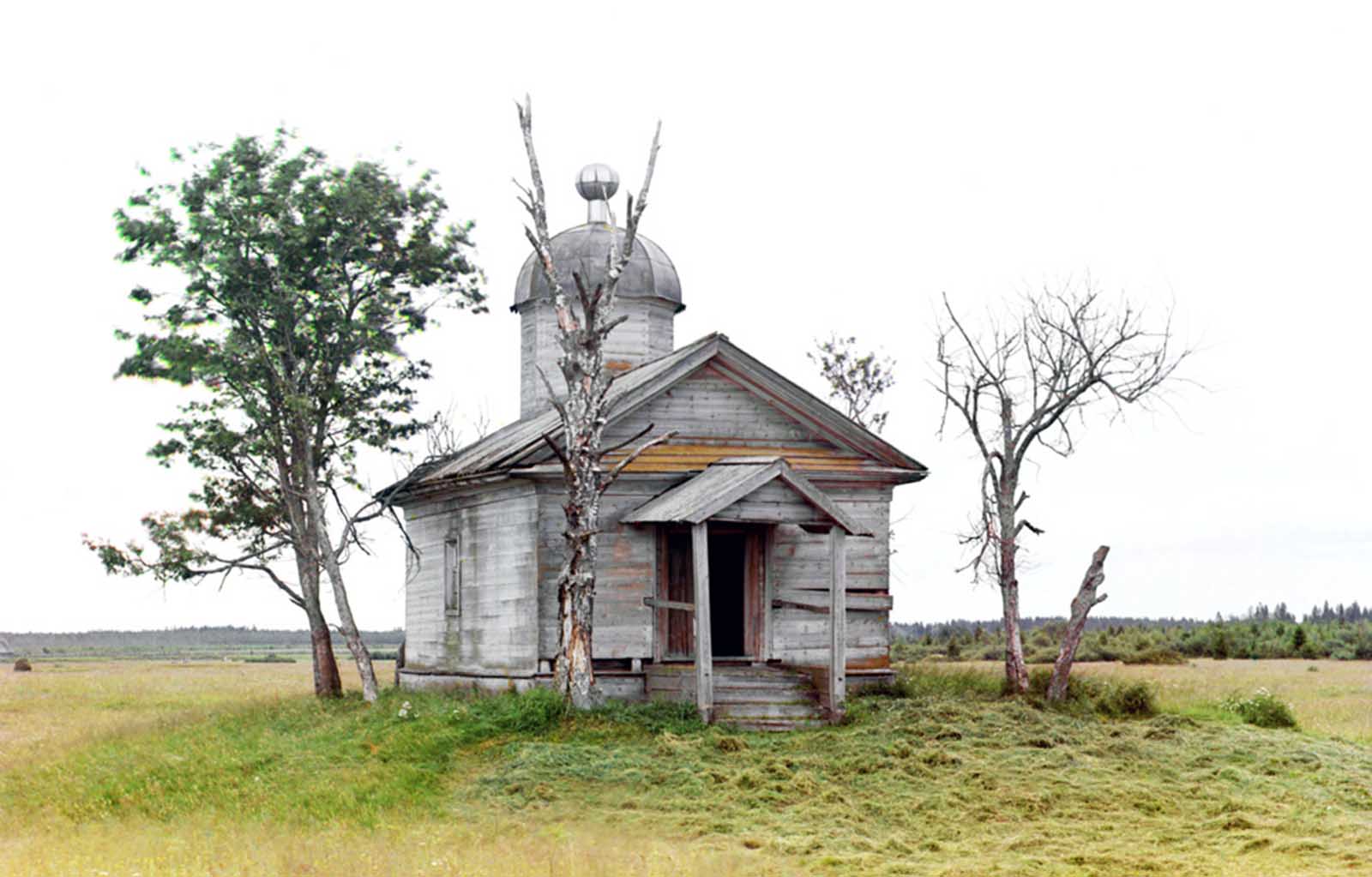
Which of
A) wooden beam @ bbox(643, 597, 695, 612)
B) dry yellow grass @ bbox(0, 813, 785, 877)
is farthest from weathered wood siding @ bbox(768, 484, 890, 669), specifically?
dry yellow grass @ bbox(0, 813, 785, 877)

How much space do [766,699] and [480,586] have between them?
5.83m

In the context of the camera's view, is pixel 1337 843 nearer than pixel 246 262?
Yes

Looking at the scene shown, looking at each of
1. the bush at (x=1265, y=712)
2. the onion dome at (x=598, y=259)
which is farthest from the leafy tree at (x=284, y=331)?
the bush at (x=1265, y=712)

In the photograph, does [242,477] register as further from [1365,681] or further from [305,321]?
[1365,681]

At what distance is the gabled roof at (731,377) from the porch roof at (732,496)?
184cm

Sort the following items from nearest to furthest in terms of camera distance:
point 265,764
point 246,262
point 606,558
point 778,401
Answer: point 265,764 < point 606,558 < point 778,401 < point 246,262

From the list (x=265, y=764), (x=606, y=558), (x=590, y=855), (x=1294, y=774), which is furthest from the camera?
(x=606, y=558)

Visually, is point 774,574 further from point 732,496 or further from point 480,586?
point 480,586

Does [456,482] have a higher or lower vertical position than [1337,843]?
higher

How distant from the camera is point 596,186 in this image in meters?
32.7

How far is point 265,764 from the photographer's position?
69.6 ft

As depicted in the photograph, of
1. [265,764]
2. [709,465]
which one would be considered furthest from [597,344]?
[265,764]

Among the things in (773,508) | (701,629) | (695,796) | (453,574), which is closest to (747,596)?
(773,508)

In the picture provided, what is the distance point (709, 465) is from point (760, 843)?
10054 mm
